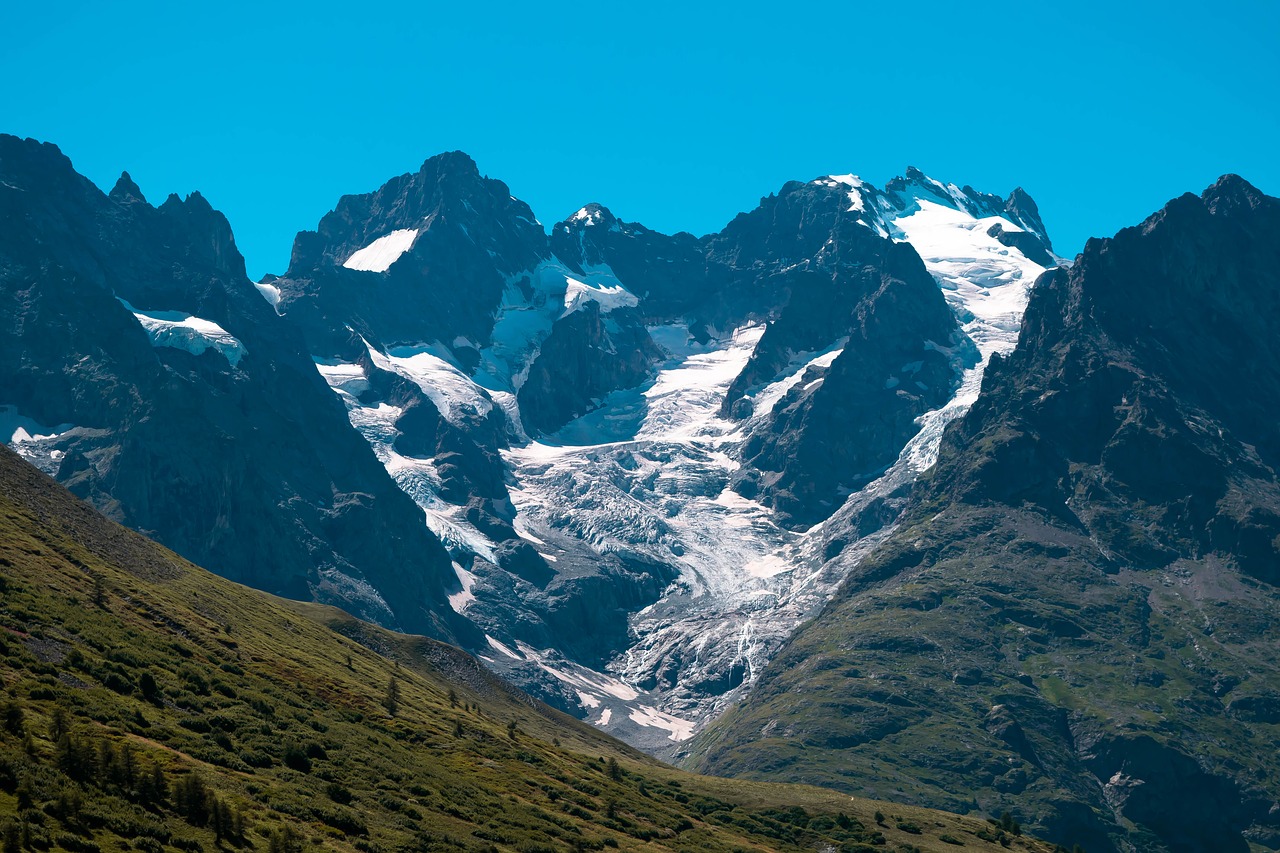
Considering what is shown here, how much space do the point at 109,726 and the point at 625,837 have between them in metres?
Answer: 48.2

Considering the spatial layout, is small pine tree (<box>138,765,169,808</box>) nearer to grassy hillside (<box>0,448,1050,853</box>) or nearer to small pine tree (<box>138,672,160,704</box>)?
grassy hillside (<box>0,448,1050,853</box>)

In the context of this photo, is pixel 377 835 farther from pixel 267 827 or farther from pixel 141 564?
pixel 141 564

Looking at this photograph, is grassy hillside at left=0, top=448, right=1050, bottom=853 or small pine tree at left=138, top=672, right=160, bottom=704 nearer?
grassy hillside at left=0, top=448, right=1050, bottom=853

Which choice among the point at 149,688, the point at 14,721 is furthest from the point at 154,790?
the point at 149,688

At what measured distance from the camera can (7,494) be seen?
467ft

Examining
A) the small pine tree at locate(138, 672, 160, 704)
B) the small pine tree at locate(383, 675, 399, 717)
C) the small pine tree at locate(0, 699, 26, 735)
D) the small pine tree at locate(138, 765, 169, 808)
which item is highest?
the small pine tree at locate(383, 675, 399, 717)

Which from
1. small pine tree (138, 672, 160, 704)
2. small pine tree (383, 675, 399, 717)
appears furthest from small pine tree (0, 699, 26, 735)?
small pine tree (383, 675, 399, 717)

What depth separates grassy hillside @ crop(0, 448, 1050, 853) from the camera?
7169cm

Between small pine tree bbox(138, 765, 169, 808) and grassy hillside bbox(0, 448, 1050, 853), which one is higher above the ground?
grassy hillside bbox(0, 448, 1050, 853)

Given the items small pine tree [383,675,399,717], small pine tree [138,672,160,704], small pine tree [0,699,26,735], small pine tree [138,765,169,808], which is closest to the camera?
small pine tree [138,765,169,808]

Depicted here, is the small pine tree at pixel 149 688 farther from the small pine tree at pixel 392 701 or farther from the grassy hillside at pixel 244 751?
the small pine tree at pixel 392 701

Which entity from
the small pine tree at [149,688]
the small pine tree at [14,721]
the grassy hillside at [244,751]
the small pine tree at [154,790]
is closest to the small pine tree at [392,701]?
the grassy hillside at [244,751]

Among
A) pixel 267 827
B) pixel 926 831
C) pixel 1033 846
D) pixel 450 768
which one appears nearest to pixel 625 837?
pixel 450 768

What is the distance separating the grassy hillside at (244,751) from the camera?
71688 millimetres
